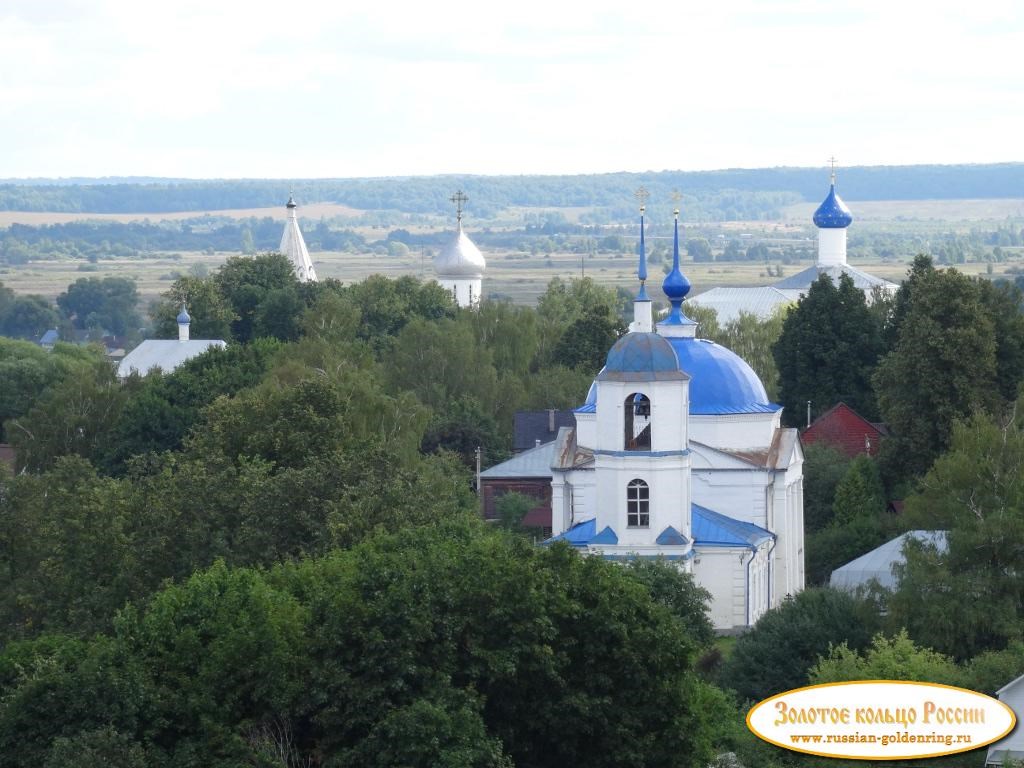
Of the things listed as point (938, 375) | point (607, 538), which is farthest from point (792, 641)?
point (938, 375)

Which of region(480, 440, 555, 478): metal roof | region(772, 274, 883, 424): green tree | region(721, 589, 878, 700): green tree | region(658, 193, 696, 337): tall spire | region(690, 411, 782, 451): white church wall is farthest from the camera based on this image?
region(772, 274, 883, 424): green tree

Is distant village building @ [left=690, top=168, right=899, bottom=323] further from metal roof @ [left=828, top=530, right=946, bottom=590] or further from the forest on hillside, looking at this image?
metal roof @ [left=828, top=530, right=946, bottom=590]

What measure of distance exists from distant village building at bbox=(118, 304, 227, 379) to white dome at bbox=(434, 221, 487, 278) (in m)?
24.2

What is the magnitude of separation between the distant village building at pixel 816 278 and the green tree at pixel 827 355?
23.8 metres

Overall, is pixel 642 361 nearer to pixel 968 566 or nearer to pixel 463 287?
pixel 968 566

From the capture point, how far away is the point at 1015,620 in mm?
40938

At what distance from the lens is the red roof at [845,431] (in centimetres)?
6500

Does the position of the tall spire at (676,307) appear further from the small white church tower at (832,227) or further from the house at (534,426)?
the small white church tower at (832,227)

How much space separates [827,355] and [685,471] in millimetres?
22260

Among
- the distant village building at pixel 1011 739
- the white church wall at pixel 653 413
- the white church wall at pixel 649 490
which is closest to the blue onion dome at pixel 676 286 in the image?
the white church wall at pixel 653 413

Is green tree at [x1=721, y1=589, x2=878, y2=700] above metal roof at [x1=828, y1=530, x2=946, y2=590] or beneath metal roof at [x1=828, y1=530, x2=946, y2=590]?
above

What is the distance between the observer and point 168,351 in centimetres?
9269

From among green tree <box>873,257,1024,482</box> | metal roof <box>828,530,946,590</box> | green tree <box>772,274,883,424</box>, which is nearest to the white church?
metal roof <box>828,530,946,590</box>

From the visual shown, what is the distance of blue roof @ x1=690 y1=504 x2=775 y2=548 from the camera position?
4888 centimetres
